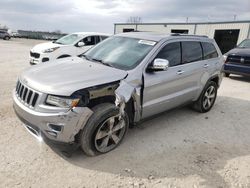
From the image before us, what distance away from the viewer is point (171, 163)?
3412 mm

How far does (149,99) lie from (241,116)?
117 inches

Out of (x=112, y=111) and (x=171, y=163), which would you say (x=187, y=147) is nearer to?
(x=171, y=163)

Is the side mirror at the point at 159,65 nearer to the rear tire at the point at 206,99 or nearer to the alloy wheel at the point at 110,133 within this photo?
the alloy wheel at the point at 110,133

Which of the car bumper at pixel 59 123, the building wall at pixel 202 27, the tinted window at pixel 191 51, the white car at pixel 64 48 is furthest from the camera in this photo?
the building wall at pixel 202 27

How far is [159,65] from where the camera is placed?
147 inches

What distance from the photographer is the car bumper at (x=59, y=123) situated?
2.92 meters

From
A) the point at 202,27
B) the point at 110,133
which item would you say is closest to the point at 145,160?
the point at 110,133

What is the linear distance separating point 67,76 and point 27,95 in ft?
1.97

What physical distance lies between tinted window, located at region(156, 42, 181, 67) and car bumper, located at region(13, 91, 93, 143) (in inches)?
Result: 71.8

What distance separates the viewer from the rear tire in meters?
5.39

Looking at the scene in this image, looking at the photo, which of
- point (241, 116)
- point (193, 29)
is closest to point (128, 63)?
point (241, 116)

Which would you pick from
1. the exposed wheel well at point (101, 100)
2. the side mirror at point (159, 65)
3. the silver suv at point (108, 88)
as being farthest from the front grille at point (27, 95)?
the side mirror at point (159, 65)

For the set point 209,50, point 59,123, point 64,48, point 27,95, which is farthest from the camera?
point 64,48

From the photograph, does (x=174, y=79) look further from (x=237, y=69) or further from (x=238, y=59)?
(x=238, y=59)
